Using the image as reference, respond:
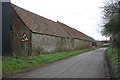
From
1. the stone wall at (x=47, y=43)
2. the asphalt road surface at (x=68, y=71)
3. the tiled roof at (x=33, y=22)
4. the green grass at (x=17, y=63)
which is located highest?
the tiled roof at (x=33, y=22)

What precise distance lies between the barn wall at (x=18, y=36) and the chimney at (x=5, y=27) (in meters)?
0.55

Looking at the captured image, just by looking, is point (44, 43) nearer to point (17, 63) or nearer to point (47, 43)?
point (47, 43)

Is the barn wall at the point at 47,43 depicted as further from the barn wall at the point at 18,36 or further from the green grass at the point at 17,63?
the green grass at the point at 17,63

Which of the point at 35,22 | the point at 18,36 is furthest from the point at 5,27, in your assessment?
the point at 35,22

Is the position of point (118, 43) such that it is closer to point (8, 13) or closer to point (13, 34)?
point (13, 34)

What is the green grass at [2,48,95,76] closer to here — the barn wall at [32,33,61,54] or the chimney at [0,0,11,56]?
the barn wall at [32,33,61,54]

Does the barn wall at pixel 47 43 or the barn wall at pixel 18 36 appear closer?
the barn wall at pixel 18 36

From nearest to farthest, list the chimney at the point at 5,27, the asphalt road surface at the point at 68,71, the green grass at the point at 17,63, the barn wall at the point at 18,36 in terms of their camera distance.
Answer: the asphalt road surface at the point at 68,71 → the green grass at the point at 17,63 → the barn wall at the point at 18,36 → the chimney at the point at 5,27

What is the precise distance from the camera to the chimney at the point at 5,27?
50.1 ft

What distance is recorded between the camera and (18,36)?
15336 millimetres

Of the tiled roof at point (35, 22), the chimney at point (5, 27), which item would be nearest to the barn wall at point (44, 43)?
the tiled roof at point (35, 22)

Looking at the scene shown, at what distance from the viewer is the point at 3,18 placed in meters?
15.7

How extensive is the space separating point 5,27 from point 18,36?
2.26m

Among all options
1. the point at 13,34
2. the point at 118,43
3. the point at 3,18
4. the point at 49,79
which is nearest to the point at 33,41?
the point at 13,34
